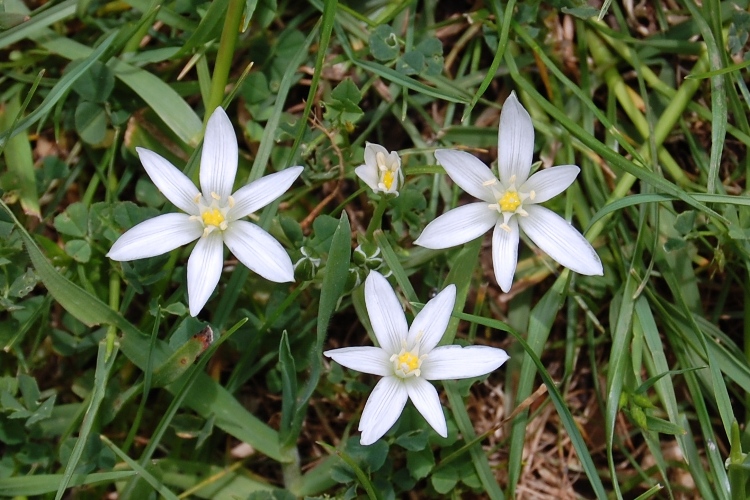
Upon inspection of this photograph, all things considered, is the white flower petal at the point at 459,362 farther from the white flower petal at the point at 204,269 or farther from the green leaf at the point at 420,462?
the white flower petal at the point at 204,269

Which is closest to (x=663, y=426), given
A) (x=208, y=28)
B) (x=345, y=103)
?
(x=345, y=103)

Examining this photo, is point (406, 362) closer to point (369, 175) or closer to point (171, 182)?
point (369, 175)

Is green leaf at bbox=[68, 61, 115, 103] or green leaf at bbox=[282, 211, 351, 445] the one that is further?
green leaf at bbox=[68, 61, 115, 103]

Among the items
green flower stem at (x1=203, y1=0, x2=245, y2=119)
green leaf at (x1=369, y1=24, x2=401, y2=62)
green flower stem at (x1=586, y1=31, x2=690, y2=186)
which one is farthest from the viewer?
green flower stem at (x1=586, y1=31, x2=690, y2=186)

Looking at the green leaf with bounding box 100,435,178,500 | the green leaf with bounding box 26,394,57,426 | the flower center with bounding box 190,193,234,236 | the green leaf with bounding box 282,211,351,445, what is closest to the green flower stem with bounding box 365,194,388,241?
the green leaf with bounding box 282,211,351,445

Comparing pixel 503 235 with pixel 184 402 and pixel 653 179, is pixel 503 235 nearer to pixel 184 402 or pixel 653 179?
pixel 653 179

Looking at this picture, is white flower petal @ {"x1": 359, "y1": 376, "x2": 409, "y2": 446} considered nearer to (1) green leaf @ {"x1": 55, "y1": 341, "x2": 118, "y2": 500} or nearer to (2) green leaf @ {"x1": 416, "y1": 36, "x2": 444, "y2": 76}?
(1) green leaf @ {"x1": 55, "y1": 341, "x2": 118, "y2": 500}

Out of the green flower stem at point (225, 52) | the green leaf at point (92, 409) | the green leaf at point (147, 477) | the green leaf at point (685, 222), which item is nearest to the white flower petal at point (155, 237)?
the green leaf at point (92, 409)
